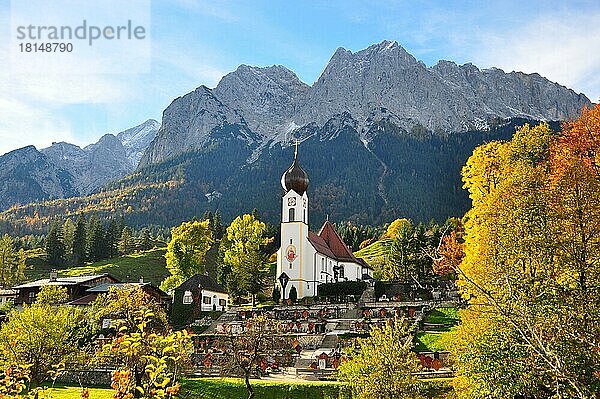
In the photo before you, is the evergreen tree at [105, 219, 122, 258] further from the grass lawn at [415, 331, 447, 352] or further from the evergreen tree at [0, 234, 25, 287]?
the grass lawn at [415, 331, 447, 352]

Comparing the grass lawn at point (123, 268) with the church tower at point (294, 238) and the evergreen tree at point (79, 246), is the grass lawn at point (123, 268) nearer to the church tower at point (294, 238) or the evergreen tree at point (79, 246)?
the evergreen tree at point (79, 246)

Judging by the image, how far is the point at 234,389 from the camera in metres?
30.9

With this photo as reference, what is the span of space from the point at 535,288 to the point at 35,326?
75.6 feet

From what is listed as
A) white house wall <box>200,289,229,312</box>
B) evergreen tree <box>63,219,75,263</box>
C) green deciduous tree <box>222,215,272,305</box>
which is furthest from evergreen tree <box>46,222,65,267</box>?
white house wall <box>200,289,229,312</box>

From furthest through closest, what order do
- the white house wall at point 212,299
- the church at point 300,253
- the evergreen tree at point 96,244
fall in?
the evergreen tree at point 96,244 → the church at point 300,253 → the white house wall at point 212,299

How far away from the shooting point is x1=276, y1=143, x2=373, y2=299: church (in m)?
61.1

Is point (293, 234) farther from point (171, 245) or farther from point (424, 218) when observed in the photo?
point (424, 218)

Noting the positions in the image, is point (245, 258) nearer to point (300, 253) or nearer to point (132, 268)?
point (300, 253)

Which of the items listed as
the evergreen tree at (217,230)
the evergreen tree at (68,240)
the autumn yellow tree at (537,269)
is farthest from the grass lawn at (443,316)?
the evergreen tree at (68,240)

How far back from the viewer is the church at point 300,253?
201ft

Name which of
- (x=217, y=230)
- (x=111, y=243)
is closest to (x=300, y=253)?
(x=217, y=230)

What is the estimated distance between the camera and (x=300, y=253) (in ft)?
203

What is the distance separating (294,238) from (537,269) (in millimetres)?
44374

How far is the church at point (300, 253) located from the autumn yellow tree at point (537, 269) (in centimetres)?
3648
